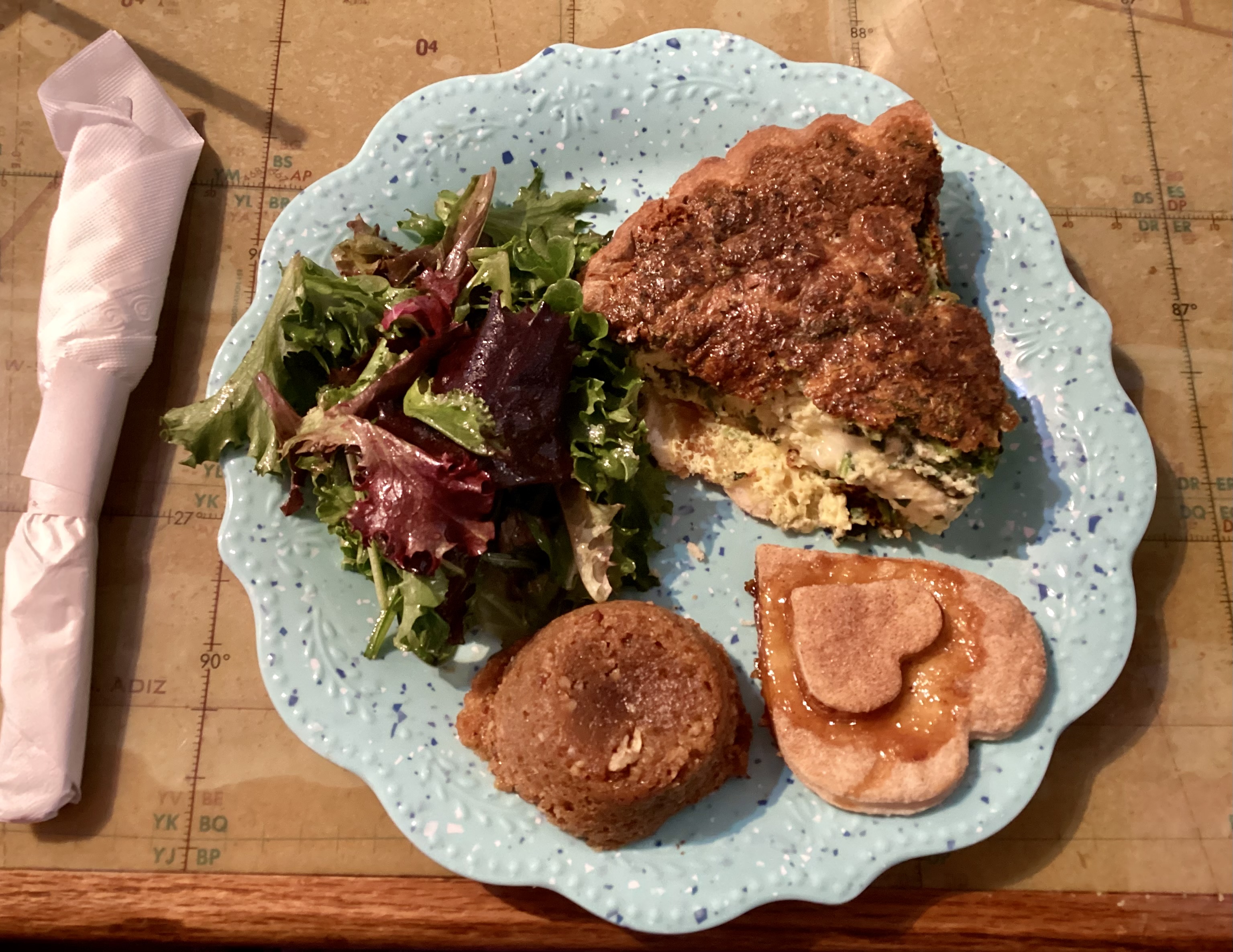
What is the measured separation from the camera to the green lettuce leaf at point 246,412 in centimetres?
277

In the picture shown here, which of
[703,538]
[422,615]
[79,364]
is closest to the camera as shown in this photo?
[422,615]

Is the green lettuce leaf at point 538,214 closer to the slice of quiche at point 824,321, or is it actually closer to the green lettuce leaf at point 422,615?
the slice of quiche at point 824,321

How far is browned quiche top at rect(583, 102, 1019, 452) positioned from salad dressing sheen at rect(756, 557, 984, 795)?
1.82 feet

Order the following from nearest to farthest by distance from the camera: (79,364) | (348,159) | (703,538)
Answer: (703,538) → (79,364) → (348,159)

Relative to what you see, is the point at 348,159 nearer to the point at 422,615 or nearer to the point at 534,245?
the point at 534,245

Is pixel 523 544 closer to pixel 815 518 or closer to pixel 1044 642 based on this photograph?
Answer: pixel 815 518

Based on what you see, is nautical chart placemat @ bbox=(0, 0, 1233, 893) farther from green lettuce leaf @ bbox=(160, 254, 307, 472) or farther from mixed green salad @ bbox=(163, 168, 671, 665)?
mixed green salad @ bbox=(163, 168, 671, 665)

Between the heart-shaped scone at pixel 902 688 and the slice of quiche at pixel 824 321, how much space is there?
0.74 ft

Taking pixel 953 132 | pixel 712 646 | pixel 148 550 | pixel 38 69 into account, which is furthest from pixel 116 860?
pixel 953 132

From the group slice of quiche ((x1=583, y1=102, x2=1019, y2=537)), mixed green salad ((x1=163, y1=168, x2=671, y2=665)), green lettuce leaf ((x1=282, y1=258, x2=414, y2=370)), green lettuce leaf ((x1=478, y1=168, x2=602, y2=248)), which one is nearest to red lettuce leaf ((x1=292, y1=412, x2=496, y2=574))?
mixed green salad ((x1=163, y1=168, x2=671, y2=665))

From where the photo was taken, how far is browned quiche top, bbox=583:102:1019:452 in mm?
2582

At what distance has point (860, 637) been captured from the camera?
2.64m

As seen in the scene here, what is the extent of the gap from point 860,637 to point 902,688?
0.24 metres

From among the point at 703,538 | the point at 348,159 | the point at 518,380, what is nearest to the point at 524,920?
the point at 703,538
